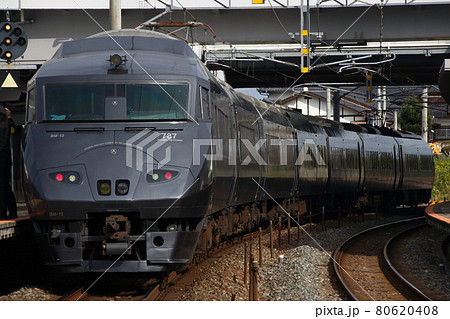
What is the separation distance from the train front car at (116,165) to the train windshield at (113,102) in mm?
14

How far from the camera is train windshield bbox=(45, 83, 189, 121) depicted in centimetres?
1069

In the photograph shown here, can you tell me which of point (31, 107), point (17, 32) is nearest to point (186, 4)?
point (17, 32)

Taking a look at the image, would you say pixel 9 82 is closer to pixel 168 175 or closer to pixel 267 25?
pixel 168 175

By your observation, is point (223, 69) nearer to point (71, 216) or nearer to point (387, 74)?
point (387, 74)

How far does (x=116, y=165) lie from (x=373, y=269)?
22.9ft

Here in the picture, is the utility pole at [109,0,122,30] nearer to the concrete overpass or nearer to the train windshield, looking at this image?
the train windshield

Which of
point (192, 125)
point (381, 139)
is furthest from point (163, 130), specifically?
point (381, 139)

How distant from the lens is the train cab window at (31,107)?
10969mm

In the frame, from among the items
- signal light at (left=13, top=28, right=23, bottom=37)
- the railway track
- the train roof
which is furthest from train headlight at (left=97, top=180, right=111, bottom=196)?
signal light at (left=13, top=28, right=23, bottom=37)

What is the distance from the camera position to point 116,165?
10172mm

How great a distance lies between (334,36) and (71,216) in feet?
65.3

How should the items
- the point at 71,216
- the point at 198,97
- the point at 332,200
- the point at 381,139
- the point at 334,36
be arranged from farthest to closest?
the point at 381,139, the point at 334,36, the point at 332,200, the point at 198,97, the point at 71,216

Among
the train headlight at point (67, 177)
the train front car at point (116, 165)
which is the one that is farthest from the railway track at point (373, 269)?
the train headlight at point (67, 177)

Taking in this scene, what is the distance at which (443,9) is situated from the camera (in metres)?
27.7
